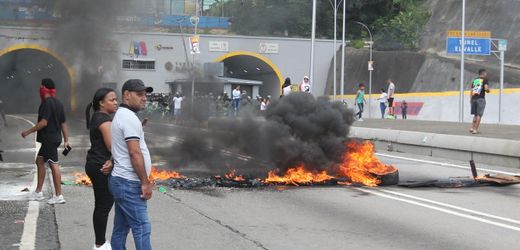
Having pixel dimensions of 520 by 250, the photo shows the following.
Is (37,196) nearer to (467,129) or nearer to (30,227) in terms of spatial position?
(30,227)

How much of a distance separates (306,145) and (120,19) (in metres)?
3.91

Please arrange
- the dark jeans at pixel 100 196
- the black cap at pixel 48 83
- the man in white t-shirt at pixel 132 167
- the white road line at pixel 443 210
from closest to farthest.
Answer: the man in white t-shirt at pixel 132 167 < the dark jeans at pixel 100 196 < the white road line at pixel 443 210 < the black cap at pixel 48 83

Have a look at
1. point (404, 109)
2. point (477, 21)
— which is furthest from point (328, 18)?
point (477, 21)

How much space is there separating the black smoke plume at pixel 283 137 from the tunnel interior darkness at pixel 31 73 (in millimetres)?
2426

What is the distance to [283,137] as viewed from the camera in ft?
32.8

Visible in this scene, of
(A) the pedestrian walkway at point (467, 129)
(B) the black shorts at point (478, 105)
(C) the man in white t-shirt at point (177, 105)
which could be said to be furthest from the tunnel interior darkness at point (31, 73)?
(A) the pedestrian walkway at point (467, 129)

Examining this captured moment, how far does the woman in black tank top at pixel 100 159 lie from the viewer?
5.32 meters

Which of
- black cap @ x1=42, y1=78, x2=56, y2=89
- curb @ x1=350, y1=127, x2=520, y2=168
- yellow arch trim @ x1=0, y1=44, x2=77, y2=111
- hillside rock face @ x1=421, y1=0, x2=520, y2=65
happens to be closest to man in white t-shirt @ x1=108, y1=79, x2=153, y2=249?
black cap @ x1=42, y1=78, x2=56, y2=89

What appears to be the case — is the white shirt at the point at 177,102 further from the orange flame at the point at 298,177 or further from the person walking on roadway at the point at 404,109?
the person walking on roadway at the point at 404,109

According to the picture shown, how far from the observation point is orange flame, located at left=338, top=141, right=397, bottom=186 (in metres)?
9.94

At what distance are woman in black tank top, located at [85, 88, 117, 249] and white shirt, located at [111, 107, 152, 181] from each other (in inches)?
34.0

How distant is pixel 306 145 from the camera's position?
995 cm

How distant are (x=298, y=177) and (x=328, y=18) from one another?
29288 mm

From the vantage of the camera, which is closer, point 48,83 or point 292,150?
point 48,83
